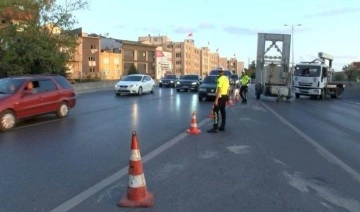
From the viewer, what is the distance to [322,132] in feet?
46.8

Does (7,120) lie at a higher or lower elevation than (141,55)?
lower

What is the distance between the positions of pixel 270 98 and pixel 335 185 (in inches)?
1077

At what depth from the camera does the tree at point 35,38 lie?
38906 mm

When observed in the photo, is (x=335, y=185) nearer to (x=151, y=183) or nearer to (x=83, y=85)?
(x=151, y=183)

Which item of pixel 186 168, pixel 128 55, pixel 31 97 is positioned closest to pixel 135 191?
pixel 186 168

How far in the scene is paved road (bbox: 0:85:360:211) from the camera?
619 centimetres

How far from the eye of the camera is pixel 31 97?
49.8 ft

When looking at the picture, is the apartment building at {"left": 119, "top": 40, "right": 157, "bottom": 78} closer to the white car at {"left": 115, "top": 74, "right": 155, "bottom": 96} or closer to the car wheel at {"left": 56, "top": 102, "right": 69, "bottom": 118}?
the white car at {"left": 115, "top": 74, "right": 155, "bottom": 96}

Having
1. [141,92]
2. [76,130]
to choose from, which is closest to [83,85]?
[141,92]

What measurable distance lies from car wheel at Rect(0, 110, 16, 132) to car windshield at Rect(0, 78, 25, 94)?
0.94m

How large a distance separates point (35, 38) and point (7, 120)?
28086mm

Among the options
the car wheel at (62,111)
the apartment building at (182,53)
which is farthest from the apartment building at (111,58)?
the car wheel at (62,111)

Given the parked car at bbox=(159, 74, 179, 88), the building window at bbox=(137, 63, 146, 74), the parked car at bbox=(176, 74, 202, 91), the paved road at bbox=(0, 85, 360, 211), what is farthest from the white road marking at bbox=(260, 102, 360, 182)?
the building window at bbox=(137, 63, 146, 74)

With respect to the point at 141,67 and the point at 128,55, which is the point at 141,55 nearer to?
the point at 141,67
